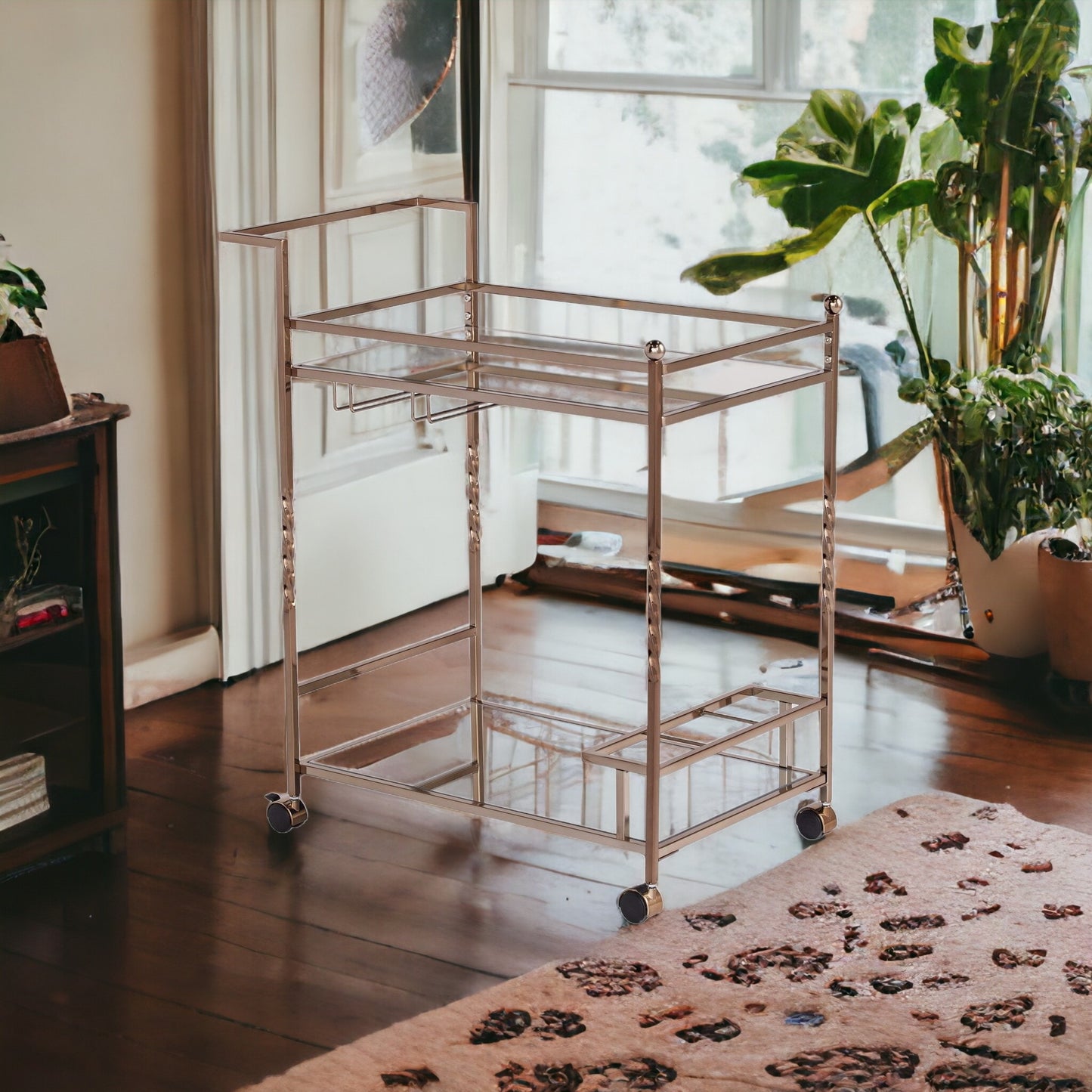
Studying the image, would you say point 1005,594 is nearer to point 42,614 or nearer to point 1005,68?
point 1005,68

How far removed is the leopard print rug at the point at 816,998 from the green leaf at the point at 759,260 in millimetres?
1619

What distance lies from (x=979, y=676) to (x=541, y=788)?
129cm

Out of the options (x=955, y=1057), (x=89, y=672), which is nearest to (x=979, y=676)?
(x=955, y=1057)

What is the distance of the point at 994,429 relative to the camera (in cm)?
388

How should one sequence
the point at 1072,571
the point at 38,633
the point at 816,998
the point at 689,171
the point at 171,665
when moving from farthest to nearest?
the point at 689,171 < the point at 171,665 < the point at 1072,571 < the point at 38,633 < the point at 816,998

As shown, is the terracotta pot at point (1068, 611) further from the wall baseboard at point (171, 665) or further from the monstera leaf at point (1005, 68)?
the wall baseboard at point (171, 665)

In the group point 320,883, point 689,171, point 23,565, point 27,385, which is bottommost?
point 320,883

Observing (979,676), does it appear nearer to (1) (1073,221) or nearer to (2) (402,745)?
(1) (1073,221)

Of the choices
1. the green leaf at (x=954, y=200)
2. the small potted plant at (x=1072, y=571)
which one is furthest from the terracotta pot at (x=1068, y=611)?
the green leaf at (x=954, y=200)

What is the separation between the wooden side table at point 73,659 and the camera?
2.98 metres

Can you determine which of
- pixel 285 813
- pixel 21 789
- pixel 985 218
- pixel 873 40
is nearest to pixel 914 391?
pixel 985 218

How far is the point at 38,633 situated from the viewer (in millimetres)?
2984

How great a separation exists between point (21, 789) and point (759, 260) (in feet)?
7.38

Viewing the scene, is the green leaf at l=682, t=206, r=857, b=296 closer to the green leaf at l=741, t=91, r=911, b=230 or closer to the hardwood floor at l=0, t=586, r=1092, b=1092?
the green leaf at l=741, t=91, r=911, b=230
